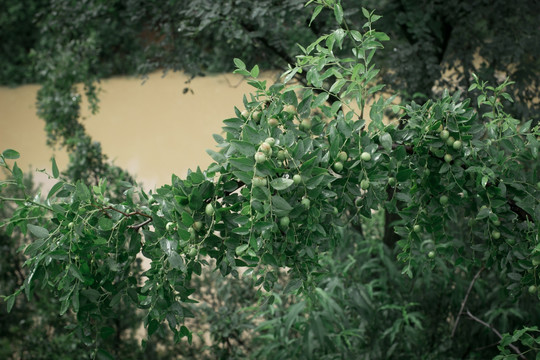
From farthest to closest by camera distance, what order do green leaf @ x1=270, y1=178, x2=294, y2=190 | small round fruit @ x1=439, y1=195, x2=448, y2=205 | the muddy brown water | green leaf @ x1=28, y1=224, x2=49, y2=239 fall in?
1. the muddy brown water
2. small round fruit @ x1=439, y1=195, x2=448, y2=205
3. green leaf @ x1=28, y1=224, x2=49, y2=239
4. green leaf @ x1=270, y1=178, x2=294, y2=190

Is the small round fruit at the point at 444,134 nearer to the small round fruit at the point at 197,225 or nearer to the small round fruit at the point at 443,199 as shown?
the small round fruit at the point at 443,199

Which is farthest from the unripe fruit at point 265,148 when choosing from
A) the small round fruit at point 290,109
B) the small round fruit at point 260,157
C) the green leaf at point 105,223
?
the green leaf at point 105,223

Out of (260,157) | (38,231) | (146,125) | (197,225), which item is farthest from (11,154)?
(146,125)

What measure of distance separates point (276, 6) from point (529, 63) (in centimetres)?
94

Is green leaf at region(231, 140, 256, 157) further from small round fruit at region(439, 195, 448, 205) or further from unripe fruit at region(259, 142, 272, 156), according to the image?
small round fruit at region(439, 195, 448, 205)

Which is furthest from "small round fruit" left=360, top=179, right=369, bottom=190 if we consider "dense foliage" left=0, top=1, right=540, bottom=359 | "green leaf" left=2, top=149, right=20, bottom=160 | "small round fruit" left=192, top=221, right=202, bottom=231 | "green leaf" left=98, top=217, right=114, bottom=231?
"green leaf" left=2, top=149, right=20, bottom=160

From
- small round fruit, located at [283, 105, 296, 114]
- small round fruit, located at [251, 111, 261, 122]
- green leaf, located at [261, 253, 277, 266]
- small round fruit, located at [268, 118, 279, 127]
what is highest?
small round fruit, located at [268, 118, 279, 127]

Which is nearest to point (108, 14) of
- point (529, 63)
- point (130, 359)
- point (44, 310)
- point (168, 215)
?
point (44, 310)

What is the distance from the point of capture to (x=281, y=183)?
2.76 ft

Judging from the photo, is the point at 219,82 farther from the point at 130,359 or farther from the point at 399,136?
the point at 399,136

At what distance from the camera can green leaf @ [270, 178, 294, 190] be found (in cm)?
83

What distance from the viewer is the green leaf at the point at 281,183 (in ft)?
2.72

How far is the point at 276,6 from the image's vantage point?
203 centimetres

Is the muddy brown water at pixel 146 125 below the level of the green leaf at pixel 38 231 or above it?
below
